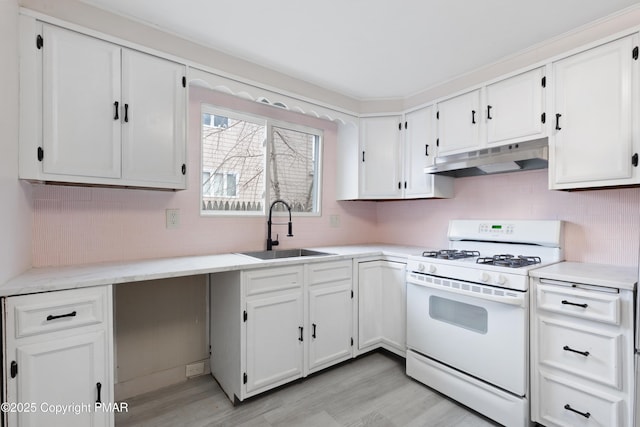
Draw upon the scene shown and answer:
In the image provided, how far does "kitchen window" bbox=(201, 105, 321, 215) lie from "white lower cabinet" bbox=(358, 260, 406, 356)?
34.5 inches

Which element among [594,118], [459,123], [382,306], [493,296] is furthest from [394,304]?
[594,118]

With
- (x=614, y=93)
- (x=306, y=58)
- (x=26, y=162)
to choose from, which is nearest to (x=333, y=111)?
(x=306, y=58)

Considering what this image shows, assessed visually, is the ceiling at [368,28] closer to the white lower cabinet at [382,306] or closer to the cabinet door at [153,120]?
the cabinet door at [153,120]

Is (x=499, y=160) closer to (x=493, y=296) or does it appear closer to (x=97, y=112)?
(x=493, y=296)

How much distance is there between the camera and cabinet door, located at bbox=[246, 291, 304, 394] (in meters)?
1.95

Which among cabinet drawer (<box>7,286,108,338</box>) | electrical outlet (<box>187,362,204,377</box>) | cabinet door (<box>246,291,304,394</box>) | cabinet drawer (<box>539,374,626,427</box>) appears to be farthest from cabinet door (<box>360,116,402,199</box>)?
cabinet drawer (<box>7,286,108,338</box>)

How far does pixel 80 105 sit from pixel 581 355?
2.95 meters

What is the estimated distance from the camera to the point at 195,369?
229cm

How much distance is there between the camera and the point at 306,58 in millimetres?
2262

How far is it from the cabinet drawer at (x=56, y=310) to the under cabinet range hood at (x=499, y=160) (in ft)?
7.79

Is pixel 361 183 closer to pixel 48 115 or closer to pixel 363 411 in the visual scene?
pixel 363 411

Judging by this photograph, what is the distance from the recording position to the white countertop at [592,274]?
1493mm

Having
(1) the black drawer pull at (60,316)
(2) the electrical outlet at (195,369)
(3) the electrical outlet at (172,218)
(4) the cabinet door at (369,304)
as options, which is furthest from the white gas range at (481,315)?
(1) the black drawer pull at (60,316)

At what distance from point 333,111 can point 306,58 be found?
2.09 feet
